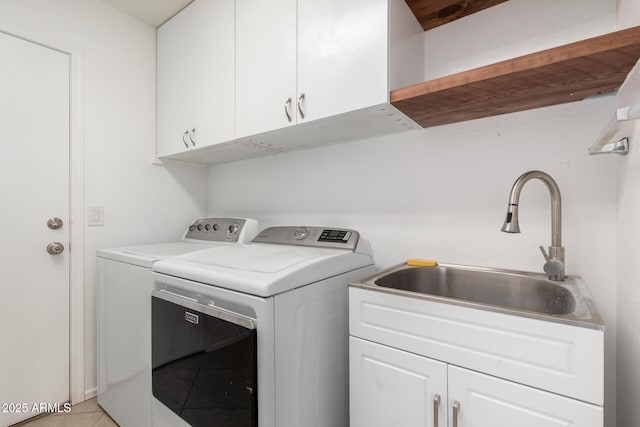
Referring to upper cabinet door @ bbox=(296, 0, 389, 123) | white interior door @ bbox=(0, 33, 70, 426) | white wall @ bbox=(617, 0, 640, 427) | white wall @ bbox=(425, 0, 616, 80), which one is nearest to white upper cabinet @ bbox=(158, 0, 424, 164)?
upper cabinet door @ bbox=(296, 0, 389, 123)

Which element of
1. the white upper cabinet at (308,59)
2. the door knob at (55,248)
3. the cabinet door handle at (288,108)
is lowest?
the door knob at (55,248)

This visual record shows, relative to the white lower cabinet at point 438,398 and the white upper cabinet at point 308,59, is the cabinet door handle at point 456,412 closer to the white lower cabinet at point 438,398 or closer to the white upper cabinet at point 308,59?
the white lower cabinet at point 438,398

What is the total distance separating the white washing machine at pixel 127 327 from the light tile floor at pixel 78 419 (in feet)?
0.14

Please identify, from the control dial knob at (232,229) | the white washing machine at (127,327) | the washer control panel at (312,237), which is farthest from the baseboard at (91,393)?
the washer control panel at (312,237)

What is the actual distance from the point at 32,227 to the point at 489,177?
246 centimetres

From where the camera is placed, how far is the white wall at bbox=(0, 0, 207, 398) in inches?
70.4

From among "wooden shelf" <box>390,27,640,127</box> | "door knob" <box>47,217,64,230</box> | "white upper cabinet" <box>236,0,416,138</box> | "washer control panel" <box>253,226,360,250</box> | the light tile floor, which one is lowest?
the light tile floor

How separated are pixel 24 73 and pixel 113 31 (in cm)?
63

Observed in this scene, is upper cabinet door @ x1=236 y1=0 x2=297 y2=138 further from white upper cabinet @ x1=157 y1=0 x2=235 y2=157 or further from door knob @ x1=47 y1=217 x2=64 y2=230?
door knob @ x1=47 y1=217 x2=64 y2=230

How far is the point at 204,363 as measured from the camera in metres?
1.13

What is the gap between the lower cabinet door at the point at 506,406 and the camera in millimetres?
703

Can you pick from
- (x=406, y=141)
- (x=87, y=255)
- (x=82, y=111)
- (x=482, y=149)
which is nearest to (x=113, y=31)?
(x=82, y=111)

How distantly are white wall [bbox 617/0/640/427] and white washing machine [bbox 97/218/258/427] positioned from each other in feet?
5.62

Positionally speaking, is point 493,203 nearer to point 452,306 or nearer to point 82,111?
point 452,306
